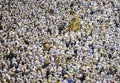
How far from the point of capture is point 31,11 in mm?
7332

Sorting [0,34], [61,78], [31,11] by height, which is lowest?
[61,78]

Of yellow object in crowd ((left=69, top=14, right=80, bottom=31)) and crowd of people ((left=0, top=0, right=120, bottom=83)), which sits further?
yellow object in crowd ((left=69, top=14, right=80, bottom=31))

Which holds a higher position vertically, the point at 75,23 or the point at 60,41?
the point at 75,23

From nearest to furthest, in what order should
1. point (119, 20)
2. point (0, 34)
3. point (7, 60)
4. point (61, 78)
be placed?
point (61, 78) → point (7, 60) → point (0, 34) → point (119, 20)

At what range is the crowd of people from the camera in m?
5.77

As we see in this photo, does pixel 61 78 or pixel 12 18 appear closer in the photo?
pixel 61 78

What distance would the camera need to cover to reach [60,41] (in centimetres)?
648

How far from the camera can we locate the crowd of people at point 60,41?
5.77m

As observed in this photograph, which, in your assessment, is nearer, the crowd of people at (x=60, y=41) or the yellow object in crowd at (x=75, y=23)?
the crowd of people at (x=60, y=41)

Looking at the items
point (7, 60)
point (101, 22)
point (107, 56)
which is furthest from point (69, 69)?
point (101, 22)

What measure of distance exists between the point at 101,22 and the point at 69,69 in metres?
1.86

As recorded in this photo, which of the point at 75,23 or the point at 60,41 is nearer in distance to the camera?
the point at 60,41

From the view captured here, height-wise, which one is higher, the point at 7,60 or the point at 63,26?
the point at 63,26

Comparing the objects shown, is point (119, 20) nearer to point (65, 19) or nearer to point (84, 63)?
point (65, 19)
